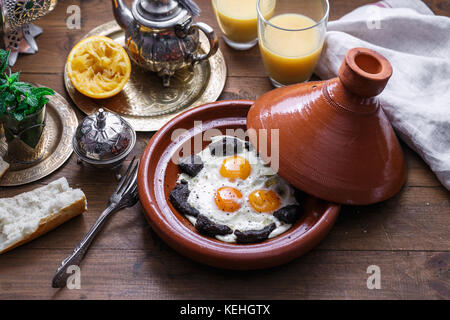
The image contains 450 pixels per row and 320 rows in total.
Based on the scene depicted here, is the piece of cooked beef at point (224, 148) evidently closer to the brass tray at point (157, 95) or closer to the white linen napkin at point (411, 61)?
the brass tray at point (157, 95)

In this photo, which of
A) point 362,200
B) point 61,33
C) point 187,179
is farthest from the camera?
point 61,33

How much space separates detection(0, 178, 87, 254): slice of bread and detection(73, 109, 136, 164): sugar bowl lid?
152mm

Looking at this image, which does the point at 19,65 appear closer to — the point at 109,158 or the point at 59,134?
the point at 59,134

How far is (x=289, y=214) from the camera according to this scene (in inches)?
76.7

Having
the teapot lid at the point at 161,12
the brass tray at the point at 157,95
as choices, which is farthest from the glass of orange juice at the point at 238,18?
the teapot lid at the point at 161,12

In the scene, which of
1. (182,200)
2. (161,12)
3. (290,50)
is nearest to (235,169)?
(182,200)

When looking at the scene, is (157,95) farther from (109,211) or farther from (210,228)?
(210,228)

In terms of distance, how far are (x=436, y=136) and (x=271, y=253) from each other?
0.94 m

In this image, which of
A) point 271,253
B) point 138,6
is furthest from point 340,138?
point 138,6

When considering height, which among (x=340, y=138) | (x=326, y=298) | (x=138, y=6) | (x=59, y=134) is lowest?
(x=326, y=298)

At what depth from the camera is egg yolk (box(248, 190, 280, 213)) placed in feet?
6.55

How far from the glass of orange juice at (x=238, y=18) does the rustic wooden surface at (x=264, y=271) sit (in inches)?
37.6

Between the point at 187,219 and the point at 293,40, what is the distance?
96 centimetres

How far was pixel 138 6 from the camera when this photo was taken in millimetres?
2299
